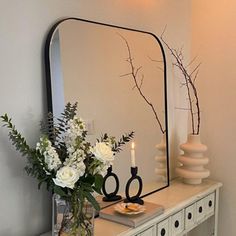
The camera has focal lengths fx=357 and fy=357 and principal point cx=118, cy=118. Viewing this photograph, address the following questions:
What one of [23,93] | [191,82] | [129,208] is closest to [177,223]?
[129,208]

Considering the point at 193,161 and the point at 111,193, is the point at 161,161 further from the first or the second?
the point at 111,193

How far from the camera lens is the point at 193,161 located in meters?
2.23

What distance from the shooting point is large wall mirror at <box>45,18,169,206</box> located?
1597 millimetres

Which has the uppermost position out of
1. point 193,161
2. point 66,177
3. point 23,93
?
point 23,93

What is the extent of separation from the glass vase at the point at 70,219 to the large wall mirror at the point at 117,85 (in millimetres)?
388

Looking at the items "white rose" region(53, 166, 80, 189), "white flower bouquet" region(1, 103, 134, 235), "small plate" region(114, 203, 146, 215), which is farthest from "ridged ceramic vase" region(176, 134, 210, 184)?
"white rose" region(53, 166, 80, 189)

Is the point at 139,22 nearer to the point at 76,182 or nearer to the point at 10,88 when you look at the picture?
the point at 10,88

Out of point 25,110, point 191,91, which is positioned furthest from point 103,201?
point 191,91

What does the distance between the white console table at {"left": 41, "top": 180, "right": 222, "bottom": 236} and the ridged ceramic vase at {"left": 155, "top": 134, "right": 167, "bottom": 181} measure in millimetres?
85

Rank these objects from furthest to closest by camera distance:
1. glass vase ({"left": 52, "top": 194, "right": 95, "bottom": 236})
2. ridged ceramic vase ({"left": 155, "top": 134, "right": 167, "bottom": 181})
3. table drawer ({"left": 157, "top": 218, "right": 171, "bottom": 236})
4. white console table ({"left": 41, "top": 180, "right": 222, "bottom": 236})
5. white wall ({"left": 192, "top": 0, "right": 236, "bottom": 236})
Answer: white wall ({"left": 192, "top": 0, "right": 236, "bottom": 236}), ridged ceramic vase ({"left": 155, "top": 134, "right": 167, "bottom": 181}), table drawer ({"left": 157, "top": 218, "right": 171, "bottom": 236}), white console table ({"left": 41, "top": 180, "right": 222, "bottom": 236}), glass vase ({"left": 52, "top": 194, "right": 95, "bottom": 236})

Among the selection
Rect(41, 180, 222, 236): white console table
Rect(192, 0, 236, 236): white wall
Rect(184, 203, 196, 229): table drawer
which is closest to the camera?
Rect(41, 180, 222, 236): white console table

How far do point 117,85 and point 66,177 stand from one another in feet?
2.47

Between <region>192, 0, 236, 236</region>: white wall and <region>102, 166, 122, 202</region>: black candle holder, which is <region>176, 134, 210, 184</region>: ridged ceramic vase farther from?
<region>102, 166, 122, 202</region>: black candle holder

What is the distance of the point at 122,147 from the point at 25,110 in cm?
65
